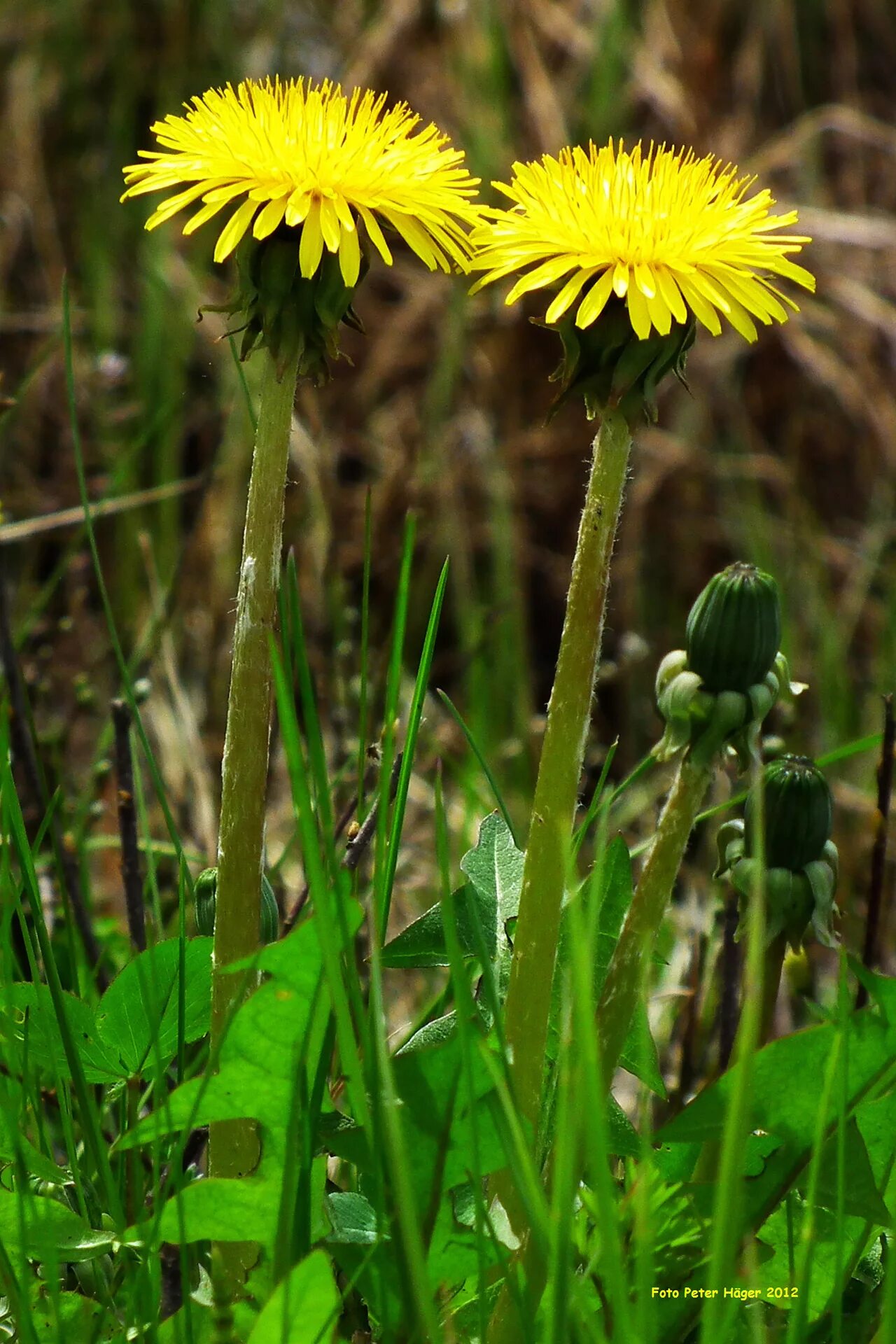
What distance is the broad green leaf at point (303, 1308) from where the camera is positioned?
0.71m

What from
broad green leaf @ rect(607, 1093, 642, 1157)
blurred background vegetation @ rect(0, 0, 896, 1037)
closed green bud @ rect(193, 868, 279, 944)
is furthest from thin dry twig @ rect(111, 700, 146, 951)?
blurred background vegetation @ rect(0, 0, 896, 1037)

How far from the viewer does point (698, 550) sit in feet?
11.3

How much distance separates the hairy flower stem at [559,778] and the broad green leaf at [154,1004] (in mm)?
229

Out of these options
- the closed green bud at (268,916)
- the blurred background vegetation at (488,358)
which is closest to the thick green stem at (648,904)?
the closed green bud at (268,916)

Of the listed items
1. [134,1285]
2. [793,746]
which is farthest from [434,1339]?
[793,746]

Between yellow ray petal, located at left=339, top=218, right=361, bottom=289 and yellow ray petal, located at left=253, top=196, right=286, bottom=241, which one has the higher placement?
yellow ray petal, located at left=253, top=196, right=286, bottom=241

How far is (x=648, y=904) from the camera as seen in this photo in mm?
895

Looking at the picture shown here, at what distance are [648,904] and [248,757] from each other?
278 millimetres

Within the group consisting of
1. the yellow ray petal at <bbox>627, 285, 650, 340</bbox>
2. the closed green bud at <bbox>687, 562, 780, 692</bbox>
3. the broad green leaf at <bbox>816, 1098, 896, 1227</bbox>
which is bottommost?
the broad green leaf at <bbox>816, 1098, 896, 1227</bbox>

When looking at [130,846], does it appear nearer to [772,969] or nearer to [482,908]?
[482,908]

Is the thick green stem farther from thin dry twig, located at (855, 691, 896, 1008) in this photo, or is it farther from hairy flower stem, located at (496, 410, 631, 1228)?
thin dry twig, located at (855, 691, 896, 1008)

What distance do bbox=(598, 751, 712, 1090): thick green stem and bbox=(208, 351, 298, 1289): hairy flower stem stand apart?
0.24m

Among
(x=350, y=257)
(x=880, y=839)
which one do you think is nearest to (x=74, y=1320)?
(x=350, y=257)

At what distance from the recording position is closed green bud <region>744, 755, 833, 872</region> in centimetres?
94
